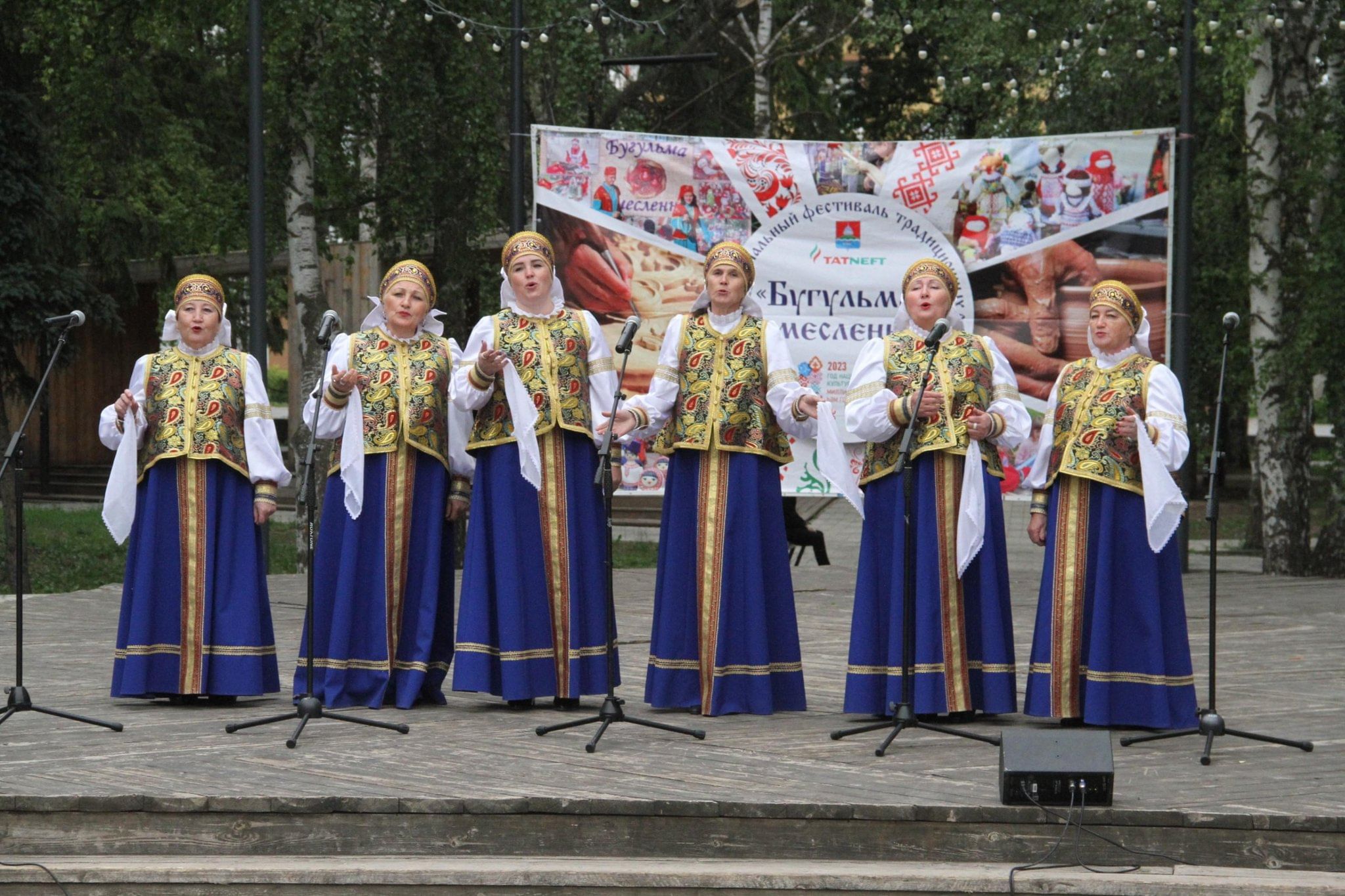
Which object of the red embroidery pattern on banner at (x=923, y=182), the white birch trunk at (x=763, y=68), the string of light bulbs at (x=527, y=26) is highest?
the white birch trunk at (x=763, y=68)

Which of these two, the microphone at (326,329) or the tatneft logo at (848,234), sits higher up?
the tatneft logo at (848,234)

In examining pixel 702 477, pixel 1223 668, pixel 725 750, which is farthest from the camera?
pixel 1223 668

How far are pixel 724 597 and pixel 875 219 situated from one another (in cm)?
456

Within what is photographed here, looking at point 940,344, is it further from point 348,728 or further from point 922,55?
point 922,55

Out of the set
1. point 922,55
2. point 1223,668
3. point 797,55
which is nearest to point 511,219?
point 1223,668

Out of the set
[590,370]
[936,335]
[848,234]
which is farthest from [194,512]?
[848,234]

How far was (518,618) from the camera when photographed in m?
7.02

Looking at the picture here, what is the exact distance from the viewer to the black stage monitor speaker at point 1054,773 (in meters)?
5.18

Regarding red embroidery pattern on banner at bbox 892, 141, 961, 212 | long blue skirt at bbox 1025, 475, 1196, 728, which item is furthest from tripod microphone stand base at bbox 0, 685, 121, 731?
red embroidery pattern on banner at bbox 892, 141, 961, 212

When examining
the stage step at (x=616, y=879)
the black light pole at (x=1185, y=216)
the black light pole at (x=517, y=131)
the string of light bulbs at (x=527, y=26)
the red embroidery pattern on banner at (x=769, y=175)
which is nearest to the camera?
the stage step at (x=616, y=879)

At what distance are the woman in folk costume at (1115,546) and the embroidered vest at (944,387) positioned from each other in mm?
316

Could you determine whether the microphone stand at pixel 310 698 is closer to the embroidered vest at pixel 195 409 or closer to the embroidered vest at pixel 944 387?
the embroidered vest at pixel 195 409

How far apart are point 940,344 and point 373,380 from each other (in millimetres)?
2308

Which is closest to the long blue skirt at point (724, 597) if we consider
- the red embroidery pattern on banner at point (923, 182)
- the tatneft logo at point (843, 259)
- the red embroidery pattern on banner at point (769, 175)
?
the tatneft logo at point (843, 259)
